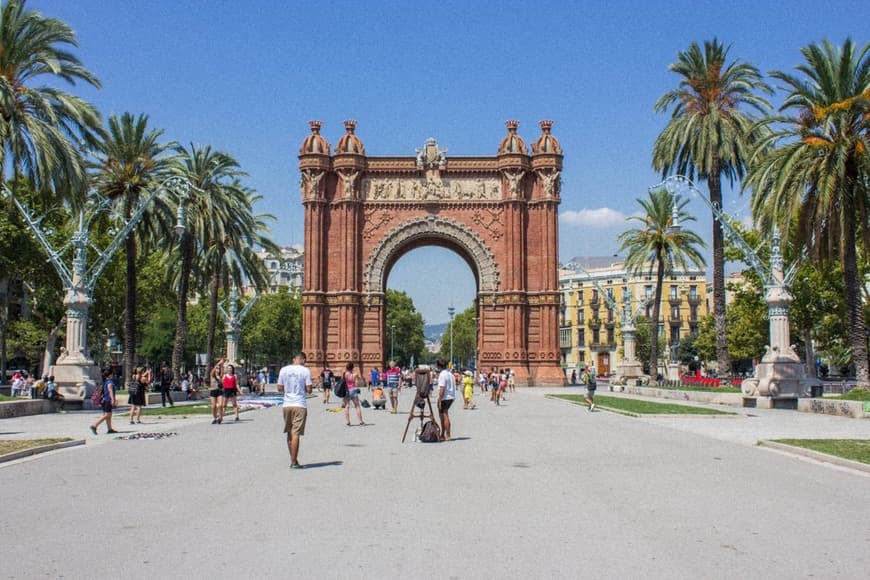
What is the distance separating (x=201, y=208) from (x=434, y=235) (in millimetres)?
20671

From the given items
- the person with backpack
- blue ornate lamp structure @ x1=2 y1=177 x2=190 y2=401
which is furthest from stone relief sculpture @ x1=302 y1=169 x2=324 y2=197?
the person with backpack

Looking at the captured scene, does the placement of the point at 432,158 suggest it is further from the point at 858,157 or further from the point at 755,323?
the point at 858,157

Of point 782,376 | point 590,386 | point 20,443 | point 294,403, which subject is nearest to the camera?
point 294,403

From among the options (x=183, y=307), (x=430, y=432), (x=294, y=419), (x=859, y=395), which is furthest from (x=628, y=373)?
Result: (x=294, y=419)

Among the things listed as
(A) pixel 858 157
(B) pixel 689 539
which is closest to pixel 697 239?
(A) pixel 858 157

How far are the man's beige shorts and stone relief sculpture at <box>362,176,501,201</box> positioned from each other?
45.2m

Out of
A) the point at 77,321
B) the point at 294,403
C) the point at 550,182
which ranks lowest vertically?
the point at 294,403

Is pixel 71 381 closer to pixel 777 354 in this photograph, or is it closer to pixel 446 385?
pixel 446 385

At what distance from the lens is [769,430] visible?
19922mm

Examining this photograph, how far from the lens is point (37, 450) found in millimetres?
14969

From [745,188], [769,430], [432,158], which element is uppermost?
[432,158]

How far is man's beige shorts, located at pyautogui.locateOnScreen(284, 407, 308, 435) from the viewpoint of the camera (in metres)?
12.8

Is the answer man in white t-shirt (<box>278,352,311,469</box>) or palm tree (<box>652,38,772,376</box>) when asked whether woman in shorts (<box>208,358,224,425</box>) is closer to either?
man in white t-shirt (<box>278,352,311,469</box>)

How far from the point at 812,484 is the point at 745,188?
2120 centimetres
